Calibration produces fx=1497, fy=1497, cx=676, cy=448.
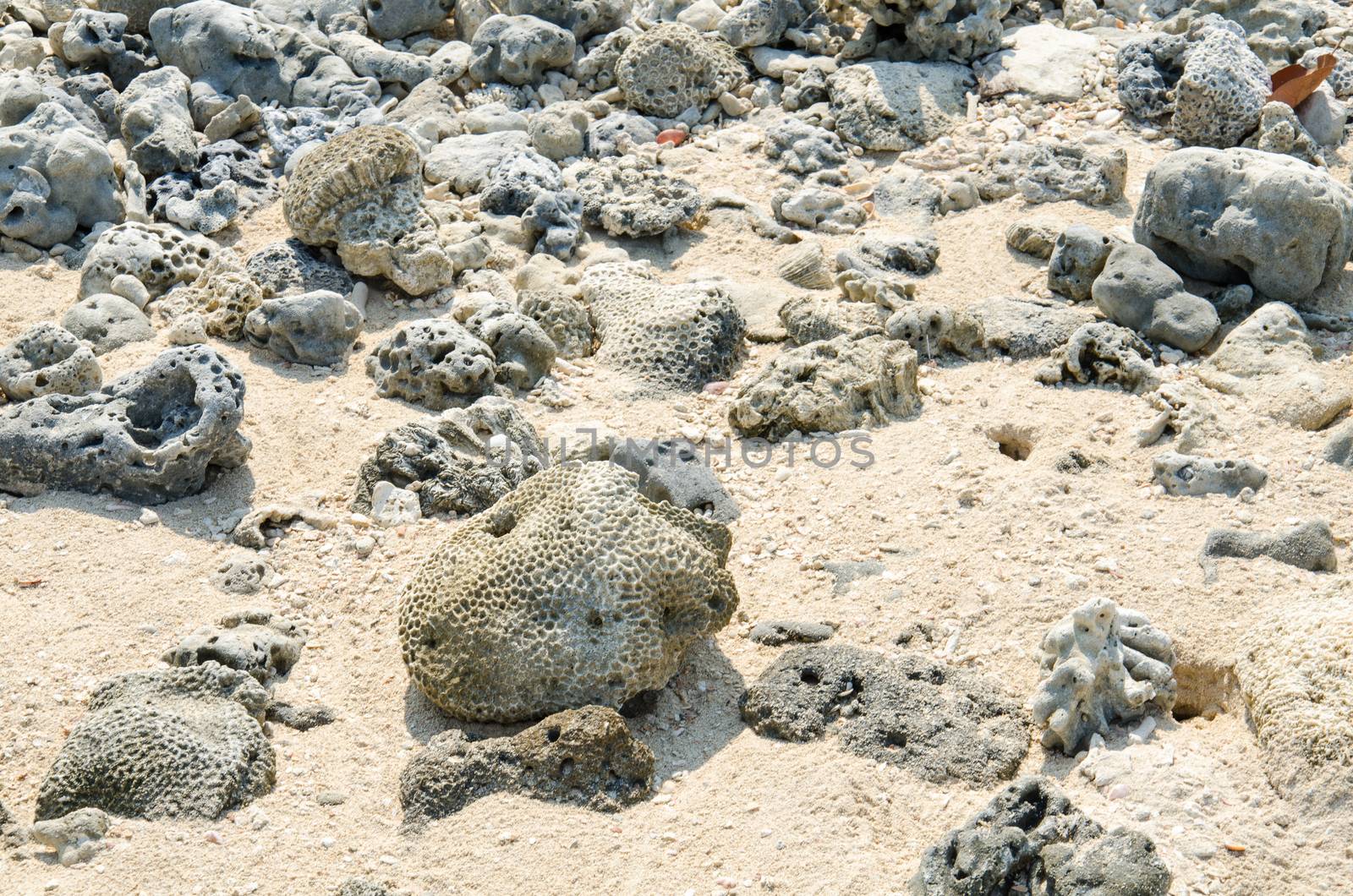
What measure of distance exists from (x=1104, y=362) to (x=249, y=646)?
4104 millimetres

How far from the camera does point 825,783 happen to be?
15.7ft

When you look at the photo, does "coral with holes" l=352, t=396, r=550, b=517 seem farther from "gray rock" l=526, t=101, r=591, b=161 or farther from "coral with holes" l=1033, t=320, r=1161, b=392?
"gray rock" l=526, t=101, r=591, b=161

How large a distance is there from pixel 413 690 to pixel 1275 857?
114 inches

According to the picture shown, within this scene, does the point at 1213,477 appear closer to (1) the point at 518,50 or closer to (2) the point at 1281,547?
(2) the point at 1281,547

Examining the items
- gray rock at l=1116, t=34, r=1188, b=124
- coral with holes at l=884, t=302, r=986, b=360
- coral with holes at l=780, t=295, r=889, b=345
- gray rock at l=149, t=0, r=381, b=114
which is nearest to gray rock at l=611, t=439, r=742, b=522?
coral with holes at l=780, t=295, r=889, b=345

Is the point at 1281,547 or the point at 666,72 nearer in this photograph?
the point at 1281,547

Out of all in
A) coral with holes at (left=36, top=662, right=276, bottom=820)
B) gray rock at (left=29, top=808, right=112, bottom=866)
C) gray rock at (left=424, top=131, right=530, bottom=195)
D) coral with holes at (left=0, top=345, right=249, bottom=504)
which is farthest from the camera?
gray rock at (left=424, top=131, right=530, bottom=195)

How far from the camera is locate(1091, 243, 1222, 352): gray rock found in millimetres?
7266

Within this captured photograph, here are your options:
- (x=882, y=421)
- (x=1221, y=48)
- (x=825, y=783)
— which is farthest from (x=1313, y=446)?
(x=1221, y=48)

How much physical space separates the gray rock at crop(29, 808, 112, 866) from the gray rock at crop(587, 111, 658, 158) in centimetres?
573

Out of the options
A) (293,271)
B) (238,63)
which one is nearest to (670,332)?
(293,271)

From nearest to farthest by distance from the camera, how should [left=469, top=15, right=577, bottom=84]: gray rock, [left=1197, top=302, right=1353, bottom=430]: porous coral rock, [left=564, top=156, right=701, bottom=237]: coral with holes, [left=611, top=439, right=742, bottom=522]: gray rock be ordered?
1. [left=611, top=439, right=742, bottom=522]: gray rock
2. [left=1197, top=302, right=1353, bottom=430]: porous coral rock
3. [left=564, top=156, right=701, bottom=237]: coral with holes
4. [left=469, top=15, right=577, bottom=84]: gray rock

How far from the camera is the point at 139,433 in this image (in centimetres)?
639

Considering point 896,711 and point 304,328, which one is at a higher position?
point 896,711
